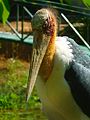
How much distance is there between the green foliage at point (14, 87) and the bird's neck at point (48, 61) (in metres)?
4.63

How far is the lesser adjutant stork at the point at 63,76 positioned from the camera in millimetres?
4781

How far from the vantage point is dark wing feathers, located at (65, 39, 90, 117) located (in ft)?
15.8

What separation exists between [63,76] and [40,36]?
475 mm

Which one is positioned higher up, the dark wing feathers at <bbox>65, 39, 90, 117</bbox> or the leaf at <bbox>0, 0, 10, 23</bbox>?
the leaf at <bbox>0, 0, 10, 23</bbox>

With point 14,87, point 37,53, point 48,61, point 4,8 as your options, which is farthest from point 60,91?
point 14,87

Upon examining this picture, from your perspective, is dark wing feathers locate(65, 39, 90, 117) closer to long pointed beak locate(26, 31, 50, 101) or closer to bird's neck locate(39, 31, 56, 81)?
bird's neck locate(39, 31, 56, 81)

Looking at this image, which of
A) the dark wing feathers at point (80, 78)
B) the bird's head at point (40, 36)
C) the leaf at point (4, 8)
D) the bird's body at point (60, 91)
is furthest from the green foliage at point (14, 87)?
the leaf at point (4, 8)

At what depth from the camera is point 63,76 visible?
15.7 ft

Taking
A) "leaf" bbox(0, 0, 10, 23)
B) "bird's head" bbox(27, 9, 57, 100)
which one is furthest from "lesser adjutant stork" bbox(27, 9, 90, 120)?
"leaf" bbox(0, 0, 10, 23)

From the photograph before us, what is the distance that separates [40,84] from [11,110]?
4687 mm

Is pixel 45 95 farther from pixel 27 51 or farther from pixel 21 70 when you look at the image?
pixel 27 51

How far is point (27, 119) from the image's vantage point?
8.66 metres

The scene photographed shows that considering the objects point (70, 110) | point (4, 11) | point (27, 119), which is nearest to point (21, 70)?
point (27, 119)

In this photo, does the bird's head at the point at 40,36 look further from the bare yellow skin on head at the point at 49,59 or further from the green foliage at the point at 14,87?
the green foliage at the point at 14,87
